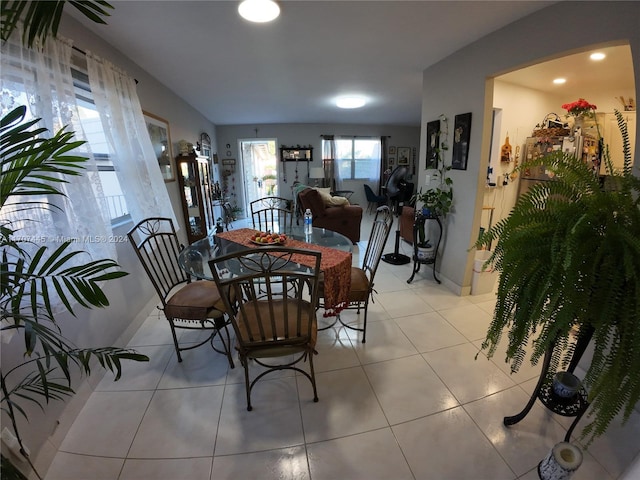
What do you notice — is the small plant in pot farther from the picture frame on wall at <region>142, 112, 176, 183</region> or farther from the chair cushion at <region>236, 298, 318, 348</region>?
the picture frame on wall at <region>142, 112, 176, 183</region>

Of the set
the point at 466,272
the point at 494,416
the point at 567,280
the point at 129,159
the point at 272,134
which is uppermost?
the point at 272,134

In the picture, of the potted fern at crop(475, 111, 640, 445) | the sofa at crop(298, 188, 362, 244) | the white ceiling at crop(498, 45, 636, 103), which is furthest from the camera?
the sofa at crop(298, 188, 362, 244)

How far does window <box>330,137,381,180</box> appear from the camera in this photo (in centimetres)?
726

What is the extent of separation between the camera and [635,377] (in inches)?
35.2

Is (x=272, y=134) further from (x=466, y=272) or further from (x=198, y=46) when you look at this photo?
(x=466, y=272)

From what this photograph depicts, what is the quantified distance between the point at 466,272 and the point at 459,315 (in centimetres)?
50

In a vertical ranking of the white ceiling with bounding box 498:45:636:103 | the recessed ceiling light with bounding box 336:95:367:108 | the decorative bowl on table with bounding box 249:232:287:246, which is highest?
the recessed ceiling light with bounding box 336:95:367:108

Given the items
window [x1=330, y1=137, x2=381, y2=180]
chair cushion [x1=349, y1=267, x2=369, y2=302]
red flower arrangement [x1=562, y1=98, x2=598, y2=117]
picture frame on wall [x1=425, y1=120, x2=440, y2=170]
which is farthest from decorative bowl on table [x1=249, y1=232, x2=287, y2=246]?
window [x1=330, y1=137, x2=381, y2=180]

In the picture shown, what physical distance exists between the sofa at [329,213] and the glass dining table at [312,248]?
1.67m

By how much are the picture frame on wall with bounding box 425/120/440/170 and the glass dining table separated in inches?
58.6

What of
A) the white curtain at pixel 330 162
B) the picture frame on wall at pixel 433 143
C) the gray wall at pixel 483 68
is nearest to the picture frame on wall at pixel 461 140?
the gray wall at pixel 483 68

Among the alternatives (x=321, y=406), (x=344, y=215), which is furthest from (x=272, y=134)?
(x=321, y=406)

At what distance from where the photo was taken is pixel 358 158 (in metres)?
7.41

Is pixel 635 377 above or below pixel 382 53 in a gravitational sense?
below
